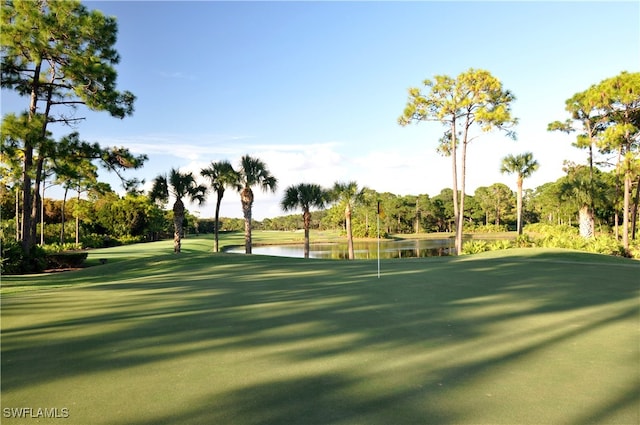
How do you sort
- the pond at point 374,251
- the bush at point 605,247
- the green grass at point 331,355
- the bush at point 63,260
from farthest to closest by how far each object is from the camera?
the pond at point 374,251, the bush at point 605,247, the bush at point 63,260, the green grass at point 331,355

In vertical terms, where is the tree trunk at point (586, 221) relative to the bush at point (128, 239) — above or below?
above

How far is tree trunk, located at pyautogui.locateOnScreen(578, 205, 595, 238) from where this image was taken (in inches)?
1152

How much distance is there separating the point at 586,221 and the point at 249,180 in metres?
25.5

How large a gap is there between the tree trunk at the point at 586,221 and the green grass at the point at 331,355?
76.2 feet

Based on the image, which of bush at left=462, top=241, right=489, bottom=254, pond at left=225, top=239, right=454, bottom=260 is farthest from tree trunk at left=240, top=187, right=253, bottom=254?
bush at left=462, top=241, right=489, bottom=254

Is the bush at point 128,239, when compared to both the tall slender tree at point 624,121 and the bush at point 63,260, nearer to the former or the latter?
the bush at point 63,260

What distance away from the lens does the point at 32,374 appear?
14.0 feet

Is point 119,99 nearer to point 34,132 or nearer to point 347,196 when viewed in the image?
point 34,132

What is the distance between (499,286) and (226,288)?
268 inches

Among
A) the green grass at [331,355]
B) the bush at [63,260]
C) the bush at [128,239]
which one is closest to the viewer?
the green grass at [331,355]

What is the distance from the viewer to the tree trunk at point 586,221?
29.2 metres

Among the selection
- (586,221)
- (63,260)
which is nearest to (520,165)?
(586,221)

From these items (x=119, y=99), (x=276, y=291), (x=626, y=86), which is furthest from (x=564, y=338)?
(x=626, y=86)

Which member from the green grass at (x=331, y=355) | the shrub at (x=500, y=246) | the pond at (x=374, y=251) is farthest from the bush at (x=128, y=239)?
the green grass at (x=331, y=355)
